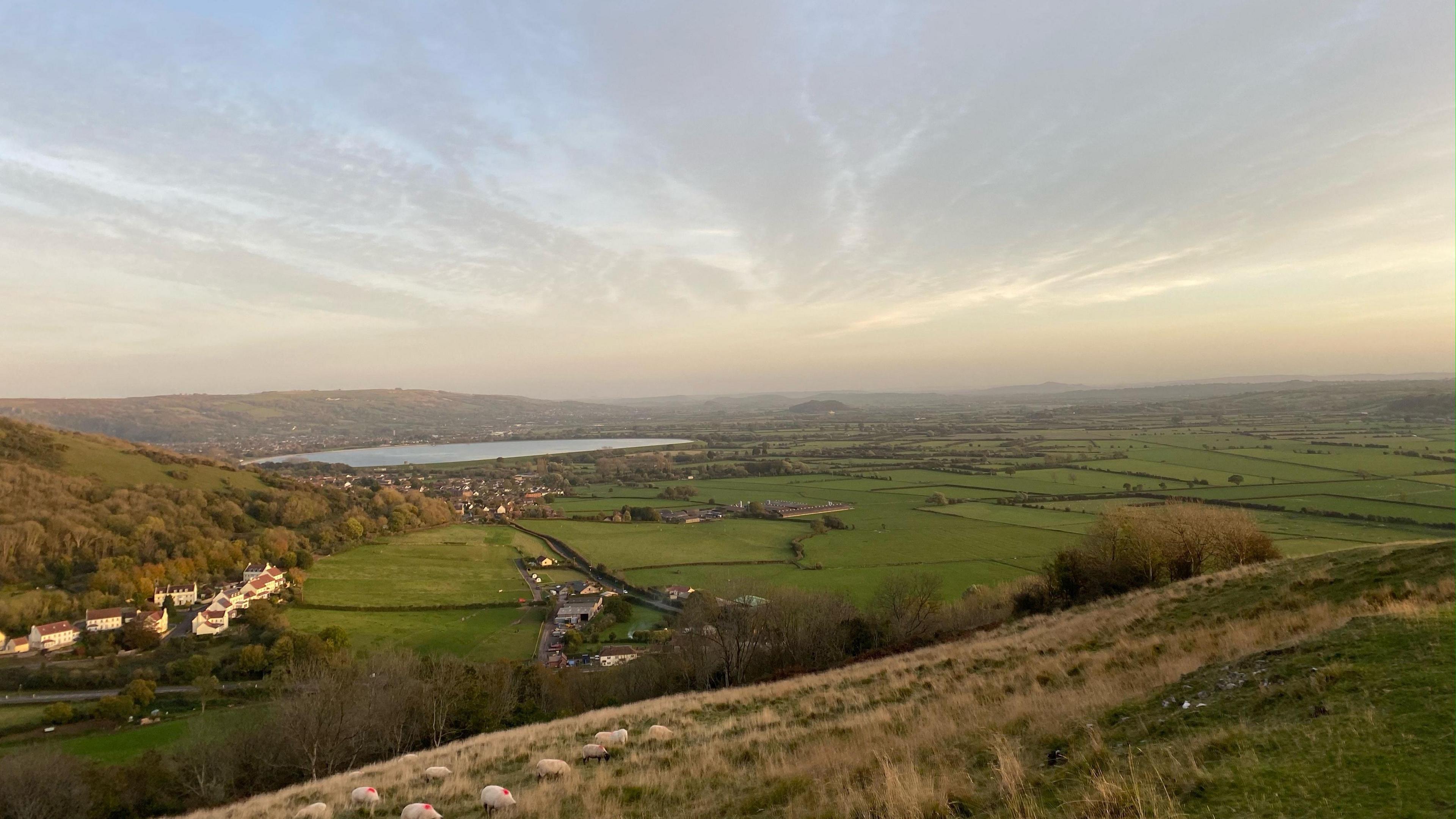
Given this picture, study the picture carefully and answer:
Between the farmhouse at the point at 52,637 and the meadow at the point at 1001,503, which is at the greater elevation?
the meadow at the point at 1001,503

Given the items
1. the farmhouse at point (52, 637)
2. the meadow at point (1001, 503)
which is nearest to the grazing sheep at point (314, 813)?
the meadow at point (1001, 503)

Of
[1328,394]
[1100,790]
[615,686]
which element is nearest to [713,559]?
[615,686]

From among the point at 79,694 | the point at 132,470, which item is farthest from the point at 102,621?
the point at 132,470

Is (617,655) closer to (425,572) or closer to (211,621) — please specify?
(425,572)

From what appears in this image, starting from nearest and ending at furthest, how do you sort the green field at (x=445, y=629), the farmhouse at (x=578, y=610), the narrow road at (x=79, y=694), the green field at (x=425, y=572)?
the narrow road at (x=79, y=694) < the green field at (x=445, y=629) < the farmhouse at (x=578, y=610) < the green field at (x=425, y=572)

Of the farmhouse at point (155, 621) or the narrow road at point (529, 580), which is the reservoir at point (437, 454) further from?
the farmhouse at point (155, 621)

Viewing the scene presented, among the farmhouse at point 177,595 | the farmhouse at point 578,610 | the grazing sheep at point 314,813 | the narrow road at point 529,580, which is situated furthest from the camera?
the farmhouse at point 177,595
